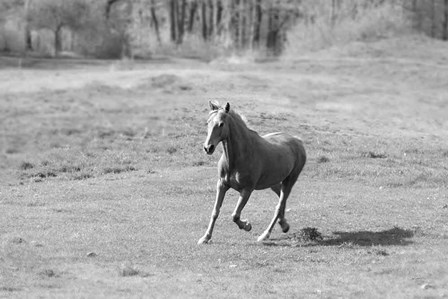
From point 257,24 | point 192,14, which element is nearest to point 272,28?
point 257,24

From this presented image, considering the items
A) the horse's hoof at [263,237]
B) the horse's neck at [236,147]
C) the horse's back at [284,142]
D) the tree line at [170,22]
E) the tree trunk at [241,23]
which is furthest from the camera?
the tree trunk at [241,23]

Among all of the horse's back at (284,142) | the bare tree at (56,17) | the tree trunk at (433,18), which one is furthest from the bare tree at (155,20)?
the horse's back at (284,142)

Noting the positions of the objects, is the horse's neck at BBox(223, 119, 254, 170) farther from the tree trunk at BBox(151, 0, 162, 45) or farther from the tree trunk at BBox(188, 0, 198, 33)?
the tree trunk at BBox(188, 0, 198, 33)

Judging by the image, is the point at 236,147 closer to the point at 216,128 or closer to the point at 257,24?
the point at 216,128

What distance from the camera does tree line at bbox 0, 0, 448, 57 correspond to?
2002 inches

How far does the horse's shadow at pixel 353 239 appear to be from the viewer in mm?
15211

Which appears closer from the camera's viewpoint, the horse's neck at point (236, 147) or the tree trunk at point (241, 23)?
the horse's neck at point (236, 147)

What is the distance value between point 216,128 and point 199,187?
7597 mm

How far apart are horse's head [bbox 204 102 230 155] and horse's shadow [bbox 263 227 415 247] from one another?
2.13 meters

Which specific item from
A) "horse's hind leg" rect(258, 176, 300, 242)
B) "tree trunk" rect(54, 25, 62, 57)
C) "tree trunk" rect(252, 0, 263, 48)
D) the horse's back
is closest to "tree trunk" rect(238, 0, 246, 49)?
"tree trunk" rect(252, 0, 263, 48)

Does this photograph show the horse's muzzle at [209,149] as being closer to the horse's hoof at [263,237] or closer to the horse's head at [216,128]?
the horse's head at [216,128]

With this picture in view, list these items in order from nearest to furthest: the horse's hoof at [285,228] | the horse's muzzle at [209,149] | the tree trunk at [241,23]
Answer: the horse's muzzle at [209,149], the horse's hoof at [285,228], the tree trunk at [241,23]

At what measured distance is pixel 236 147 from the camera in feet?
49.6

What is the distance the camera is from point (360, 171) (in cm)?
2434
